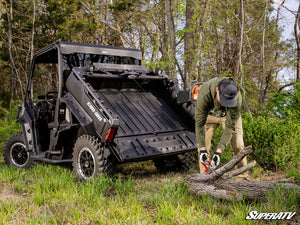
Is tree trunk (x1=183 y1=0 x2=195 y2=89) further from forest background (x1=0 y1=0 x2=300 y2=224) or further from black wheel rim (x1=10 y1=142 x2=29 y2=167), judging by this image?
black wheel rim (x1=10 y1=142 x2=29 y2=167)

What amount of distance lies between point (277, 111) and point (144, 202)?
439cm

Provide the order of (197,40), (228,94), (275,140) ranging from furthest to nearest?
(197,40)
(275,140)
(228,94)

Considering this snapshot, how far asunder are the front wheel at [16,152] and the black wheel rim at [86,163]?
5.81ft

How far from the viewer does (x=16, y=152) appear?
6281mm

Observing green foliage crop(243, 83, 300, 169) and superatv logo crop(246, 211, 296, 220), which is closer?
superatv logo crop(246, 211, 296, 220)

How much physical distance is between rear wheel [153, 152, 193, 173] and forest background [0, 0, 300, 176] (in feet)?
4.09

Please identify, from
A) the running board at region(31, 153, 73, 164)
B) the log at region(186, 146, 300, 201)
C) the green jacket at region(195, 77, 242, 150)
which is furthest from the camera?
the running board at region(31, 153, 73, 164)

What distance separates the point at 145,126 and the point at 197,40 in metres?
4.62

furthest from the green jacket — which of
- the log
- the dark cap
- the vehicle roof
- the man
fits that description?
the vehicle roof

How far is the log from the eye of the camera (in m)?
3.42

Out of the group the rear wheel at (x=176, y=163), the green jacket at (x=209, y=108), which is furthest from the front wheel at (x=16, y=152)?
the green jacket at (x=209, y=108)

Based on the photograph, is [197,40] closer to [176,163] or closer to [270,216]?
[176,163]

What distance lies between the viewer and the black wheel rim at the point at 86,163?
4680mm

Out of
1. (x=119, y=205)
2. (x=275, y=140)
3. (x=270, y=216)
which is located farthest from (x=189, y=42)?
(x=270, y=216)
